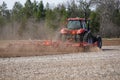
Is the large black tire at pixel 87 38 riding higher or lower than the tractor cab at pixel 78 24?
lower

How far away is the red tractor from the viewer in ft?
81.9

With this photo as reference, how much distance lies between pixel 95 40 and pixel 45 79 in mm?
16278

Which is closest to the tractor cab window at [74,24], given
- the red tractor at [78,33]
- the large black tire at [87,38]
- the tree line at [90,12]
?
the red tractor at [78,33]

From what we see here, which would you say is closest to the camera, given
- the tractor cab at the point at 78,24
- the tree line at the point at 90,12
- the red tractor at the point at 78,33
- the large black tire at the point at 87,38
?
the large black tire at the point at 87,38

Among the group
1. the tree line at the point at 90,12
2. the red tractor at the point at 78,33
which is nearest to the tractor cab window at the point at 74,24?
the red tractor at the point at 78,33

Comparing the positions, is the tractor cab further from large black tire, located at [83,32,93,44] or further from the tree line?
the tree line

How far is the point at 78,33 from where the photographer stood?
24891 mm

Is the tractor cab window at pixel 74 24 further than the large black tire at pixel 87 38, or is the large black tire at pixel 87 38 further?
the tractor cab window at pixel 74 24

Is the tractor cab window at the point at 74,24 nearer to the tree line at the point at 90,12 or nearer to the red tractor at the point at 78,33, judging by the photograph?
the red tractor at the point at 78,33

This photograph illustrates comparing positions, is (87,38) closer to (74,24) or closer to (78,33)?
(78,33)

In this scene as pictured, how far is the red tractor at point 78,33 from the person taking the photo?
24969 mm

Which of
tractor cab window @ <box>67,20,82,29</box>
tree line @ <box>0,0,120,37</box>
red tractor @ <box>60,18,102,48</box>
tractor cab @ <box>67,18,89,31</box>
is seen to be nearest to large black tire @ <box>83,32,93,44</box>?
red tractor @ <box>60,18,102,48</box>

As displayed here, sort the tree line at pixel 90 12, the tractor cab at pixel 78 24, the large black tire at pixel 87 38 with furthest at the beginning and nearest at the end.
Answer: the tree line at pixel 90 12 → the tractor cab at pixel 78 24 → the large black tire at pixel 87 38

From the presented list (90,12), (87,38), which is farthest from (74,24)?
(90,12)
